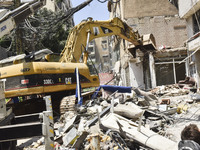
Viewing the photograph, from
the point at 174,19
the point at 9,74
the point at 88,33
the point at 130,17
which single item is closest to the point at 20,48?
the point at 88,33

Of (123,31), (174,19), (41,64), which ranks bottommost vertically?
(41,64)

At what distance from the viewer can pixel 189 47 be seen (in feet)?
44.0

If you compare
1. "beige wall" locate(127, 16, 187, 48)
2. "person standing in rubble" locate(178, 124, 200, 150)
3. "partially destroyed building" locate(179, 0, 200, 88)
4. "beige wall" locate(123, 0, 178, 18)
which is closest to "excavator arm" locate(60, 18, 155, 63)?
"partially destroyed building" locate(179, 0, 200, 88)

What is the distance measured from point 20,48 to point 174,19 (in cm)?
1560

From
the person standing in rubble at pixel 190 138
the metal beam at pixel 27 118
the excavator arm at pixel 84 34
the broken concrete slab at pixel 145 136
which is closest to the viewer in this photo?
the person standing in rubble at pixel 190 138

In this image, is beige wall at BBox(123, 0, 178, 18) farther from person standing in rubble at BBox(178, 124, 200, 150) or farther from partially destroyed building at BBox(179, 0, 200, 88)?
person standing in rubble at BBox(178, 124, 200, 150)

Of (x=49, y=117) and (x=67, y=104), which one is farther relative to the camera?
(x=67, y=104)

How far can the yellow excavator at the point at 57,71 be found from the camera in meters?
6.79

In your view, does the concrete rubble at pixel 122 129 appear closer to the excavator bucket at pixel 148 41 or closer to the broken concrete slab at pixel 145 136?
the broken concrete slab at pixel 145 136

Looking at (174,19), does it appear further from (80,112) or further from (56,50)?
(80,112)

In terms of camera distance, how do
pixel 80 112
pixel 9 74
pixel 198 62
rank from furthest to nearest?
pixel 198 62, pixel 9 74, pixel 80 112

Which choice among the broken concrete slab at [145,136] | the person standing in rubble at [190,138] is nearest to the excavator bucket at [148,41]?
the broken concrete slab at [145,136]

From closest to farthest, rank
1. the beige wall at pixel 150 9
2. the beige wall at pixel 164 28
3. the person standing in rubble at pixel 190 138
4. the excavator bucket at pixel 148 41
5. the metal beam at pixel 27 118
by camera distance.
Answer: the person standing in rubble at pixel 190 138 < the metal beam at pixel 27 118 < the excavator bucket at pixel 148 41 < the beige wall at pixel 164 28 < the beige wall at pixel 150 9

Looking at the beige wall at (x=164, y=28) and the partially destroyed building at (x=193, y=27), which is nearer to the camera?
the partially destroyed building at (x=193, y=27)
